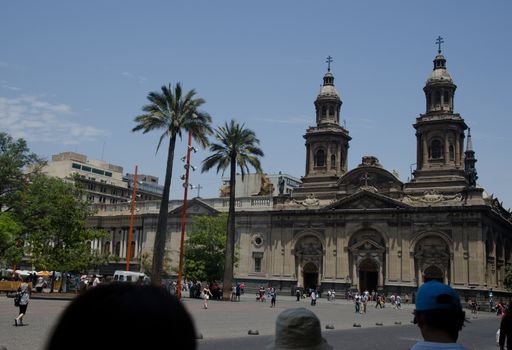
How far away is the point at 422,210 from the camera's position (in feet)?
206

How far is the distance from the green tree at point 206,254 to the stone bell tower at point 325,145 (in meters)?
17.5

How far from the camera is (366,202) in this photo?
2616 inches

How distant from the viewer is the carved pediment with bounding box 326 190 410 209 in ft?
212

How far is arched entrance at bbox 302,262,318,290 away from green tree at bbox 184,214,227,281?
48.1 feet

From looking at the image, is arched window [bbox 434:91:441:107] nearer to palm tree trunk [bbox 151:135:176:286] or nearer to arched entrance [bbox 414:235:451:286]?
arched entrance [bbox 414:235:451:286]

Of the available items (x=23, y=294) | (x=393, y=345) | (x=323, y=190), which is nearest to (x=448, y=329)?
(x=393, y=345)

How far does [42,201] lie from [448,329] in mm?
55975

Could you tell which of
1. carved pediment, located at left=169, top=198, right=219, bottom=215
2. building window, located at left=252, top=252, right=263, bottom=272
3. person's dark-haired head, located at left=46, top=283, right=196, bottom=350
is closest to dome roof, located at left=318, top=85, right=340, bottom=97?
carved pediment, located at left=169, top=198, right=219, bottom=215

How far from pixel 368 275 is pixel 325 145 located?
16444mm

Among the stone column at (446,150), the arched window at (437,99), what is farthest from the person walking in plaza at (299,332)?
the arched window at (437,99)

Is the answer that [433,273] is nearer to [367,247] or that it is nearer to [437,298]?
[367,247]

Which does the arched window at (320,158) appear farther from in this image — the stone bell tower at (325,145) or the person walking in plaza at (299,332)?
the person walking in plaza at (299,332)

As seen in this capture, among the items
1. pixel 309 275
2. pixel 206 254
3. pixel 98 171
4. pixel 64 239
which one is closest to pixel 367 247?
pixel 309 275

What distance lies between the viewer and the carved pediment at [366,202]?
64750 mm
